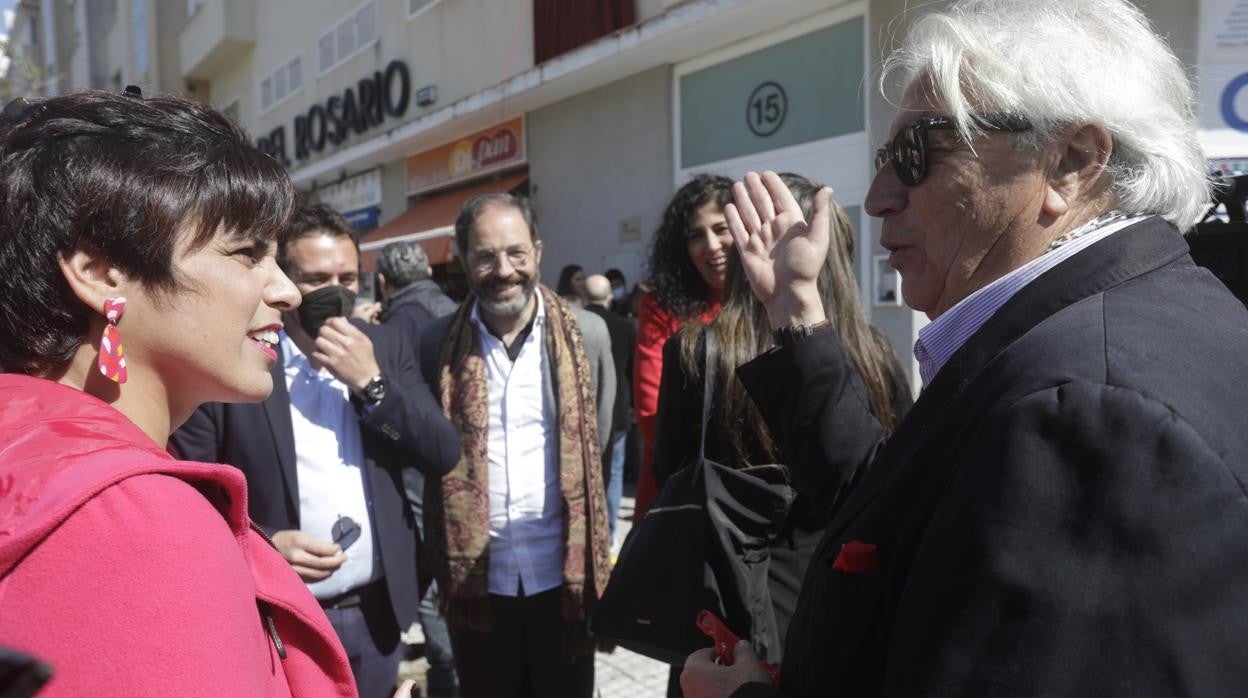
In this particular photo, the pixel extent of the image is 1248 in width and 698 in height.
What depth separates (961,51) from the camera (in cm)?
123

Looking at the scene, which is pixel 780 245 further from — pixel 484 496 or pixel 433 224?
pixel 433 224

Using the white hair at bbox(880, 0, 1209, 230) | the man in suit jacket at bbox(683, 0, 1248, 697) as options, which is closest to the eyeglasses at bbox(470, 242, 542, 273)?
the man in suit jacket at bbox(683, 0, 1248, 697)

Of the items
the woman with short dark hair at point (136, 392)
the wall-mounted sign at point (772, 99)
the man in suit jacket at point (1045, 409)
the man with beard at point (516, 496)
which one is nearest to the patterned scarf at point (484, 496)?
the man with beard at point (516, 496)

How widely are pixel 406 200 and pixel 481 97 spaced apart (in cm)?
397

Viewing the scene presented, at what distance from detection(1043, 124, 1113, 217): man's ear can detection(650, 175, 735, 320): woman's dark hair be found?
6.48ft

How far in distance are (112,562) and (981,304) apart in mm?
1119

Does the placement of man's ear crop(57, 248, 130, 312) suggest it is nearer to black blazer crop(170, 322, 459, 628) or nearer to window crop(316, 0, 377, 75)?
black blazer crop(170, 322, 459, 628)

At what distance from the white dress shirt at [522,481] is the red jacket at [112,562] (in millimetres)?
1766

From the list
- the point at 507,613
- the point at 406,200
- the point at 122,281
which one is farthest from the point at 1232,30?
the point at 406,200

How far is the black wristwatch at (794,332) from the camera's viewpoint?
71.6 inches

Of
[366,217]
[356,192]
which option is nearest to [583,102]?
[366,217]

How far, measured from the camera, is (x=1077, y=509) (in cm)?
83

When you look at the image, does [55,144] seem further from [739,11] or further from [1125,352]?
[739,11]

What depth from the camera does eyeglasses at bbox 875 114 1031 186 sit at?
118 cm
